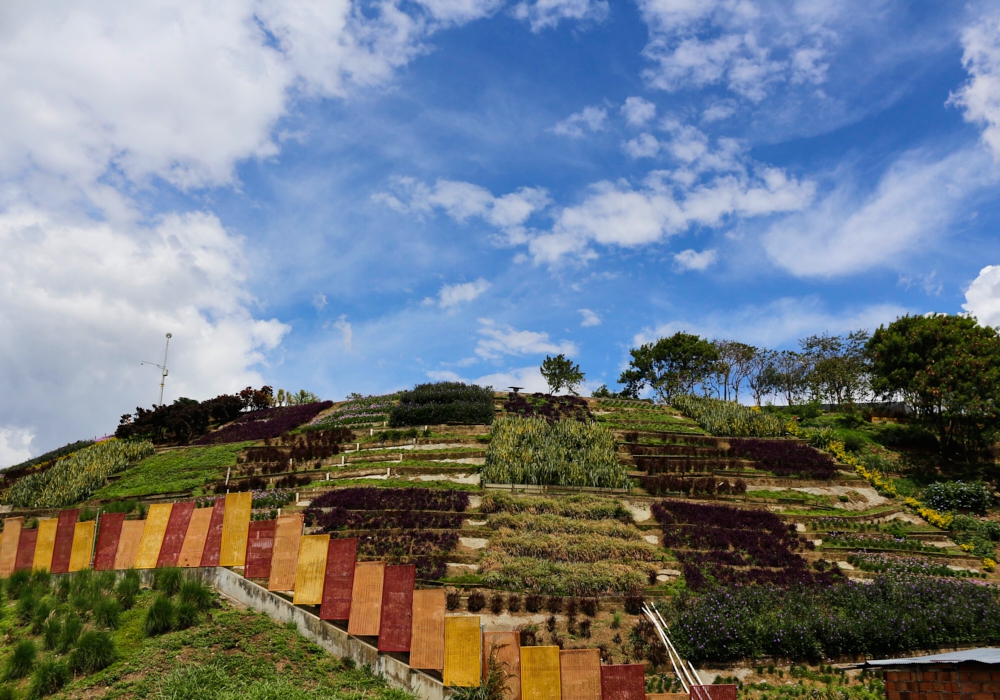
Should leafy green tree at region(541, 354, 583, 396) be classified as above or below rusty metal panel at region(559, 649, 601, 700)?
above

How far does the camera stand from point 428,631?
9.77 metres

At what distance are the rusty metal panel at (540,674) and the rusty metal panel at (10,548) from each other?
1286cm

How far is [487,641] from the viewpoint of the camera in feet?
31.2

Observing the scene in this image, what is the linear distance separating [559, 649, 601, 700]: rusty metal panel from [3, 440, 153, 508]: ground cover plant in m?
21.3

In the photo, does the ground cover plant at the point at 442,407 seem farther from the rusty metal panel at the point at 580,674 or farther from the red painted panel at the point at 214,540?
the rusty metal panel at the point at 580,674

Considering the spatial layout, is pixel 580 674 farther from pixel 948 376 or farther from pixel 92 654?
pixel 948 376

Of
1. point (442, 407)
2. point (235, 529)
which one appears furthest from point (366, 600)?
point (442, 407)

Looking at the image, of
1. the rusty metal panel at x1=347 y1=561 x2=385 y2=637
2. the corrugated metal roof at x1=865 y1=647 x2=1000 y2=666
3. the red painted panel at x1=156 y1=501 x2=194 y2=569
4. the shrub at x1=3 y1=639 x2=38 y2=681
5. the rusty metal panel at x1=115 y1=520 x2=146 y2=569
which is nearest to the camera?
the corrugated metal roof at x1=865 y1=647 x2=1000 y2=666

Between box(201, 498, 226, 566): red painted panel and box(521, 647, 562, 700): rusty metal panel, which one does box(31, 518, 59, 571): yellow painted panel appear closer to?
box(201, 498, 226, 566): red painted panel

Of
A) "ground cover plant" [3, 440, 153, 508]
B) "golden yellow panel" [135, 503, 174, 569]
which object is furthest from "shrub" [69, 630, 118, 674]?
"ground cover plant" [3, 440, 153, 508]

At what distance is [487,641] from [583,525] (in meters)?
8.75

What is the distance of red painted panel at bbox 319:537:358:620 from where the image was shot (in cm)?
1037

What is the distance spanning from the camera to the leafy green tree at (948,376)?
24.5 m

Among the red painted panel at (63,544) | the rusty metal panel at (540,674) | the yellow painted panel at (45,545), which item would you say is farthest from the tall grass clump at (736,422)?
the yellow painted panel at (45,545)
